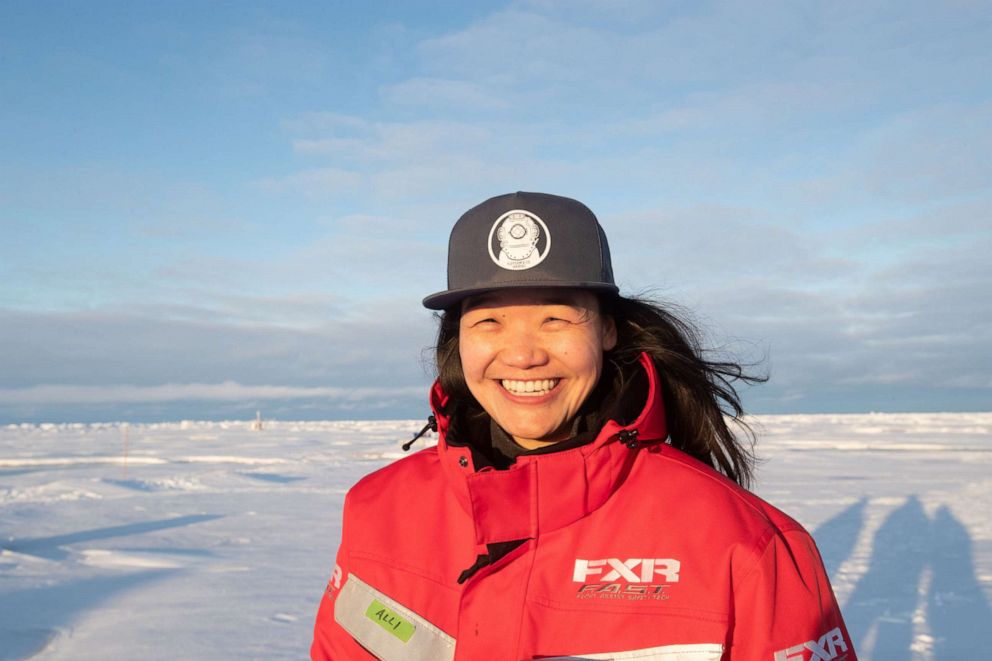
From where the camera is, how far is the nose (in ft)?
5.88

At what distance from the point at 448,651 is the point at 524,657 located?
21 cm

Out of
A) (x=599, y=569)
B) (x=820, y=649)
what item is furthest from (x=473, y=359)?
(x=820, y=649)

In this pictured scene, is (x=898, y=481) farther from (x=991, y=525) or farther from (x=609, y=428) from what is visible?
(x=609, y=428)

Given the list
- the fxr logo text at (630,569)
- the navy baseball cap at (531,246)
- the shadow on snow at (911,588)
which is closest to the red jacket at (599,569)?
the fxr logo text at (630,569)

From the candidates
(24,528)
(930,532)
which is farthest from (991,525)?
(24,528)

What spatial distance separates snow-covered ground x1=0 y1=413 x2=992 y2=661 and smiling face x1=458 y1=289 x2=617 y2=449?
1.69m

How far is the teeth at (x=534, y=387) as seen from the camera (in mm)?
1818

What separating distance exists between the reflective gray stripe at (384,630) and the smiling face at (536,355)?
50 centimetres

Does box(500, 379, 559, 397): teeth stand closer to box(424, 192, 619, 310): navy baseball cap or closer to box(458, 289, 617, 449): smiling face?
box(458, 289, 617, 449): smiling face

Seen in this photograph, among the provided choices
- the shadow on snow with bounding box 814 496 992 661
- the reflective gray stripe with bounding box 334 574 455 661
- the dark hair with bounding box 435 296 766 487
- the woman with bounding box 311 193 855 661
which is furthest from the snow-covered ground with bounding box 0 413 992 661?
the reflective gray stripe with bounding box 334 574 455 661

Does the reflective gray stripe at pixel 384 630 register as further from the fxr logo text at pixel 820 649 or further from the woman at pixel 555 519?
the fxr logo text at pixel 820 649

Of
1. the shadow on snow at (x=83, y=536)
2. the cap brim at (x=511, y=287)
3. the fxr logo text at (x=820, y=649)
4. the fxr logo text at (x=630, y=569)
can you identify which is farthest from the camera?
the shadow on snow at (x=83, y=536)

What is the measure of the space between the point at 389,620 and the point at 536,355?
725mm

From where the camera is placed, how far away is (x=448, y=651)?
5.62ft
